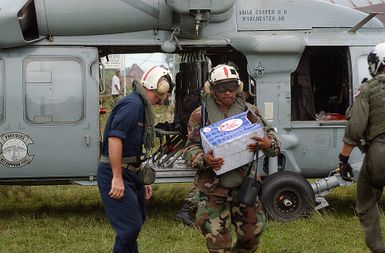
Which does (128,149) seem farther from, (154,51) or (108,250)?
(154,51)

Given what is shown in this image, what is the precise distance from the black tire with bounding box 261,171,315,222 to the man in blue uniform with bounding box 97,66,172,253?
284cm

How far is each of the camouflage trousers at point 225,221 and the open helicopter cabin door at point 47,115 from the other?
2774 millimetres

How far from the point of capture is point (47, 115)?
24.2ft

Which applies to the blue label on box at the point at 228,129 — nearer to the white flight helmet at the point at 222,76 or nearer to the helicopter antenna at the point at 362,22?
the white flight helmet at the point at 222,76

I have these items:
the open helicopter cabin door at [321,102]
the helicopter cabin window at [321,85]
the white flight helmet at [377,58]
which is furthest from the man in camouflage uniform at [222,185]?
the helicopter cabin window at [321,85]

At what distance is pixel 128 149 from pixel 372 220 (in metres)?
2.23

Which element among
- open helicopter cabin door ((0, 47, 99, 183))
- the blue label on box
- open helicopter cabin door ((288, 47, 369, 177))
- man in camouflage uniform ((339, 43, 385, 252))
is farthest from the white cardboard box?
open helicopter cabin door ((288, 47, 369, 177))

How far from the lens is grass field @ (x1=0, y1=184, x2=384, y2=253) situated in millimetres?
6438

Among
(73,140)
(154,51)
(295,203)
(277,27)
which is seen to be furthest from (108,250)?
(277,27)

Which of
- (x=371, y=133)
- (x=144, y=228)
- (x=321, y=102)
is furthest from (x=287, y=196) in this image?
(x=371, y=133)

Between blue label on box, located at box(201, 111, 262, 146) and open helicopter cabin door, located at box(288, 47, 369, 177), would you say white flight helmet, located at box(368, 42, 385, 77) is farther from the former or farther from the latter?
open helicopter cabin door, located at box(288, 47, 369, 177)

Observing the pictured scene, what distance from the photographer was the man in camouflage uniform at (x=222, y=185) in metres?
4.90

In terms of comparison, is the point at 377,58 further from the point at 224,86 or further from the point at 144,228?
the point at 144,228

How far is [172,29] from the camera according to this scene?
773 centimetres
